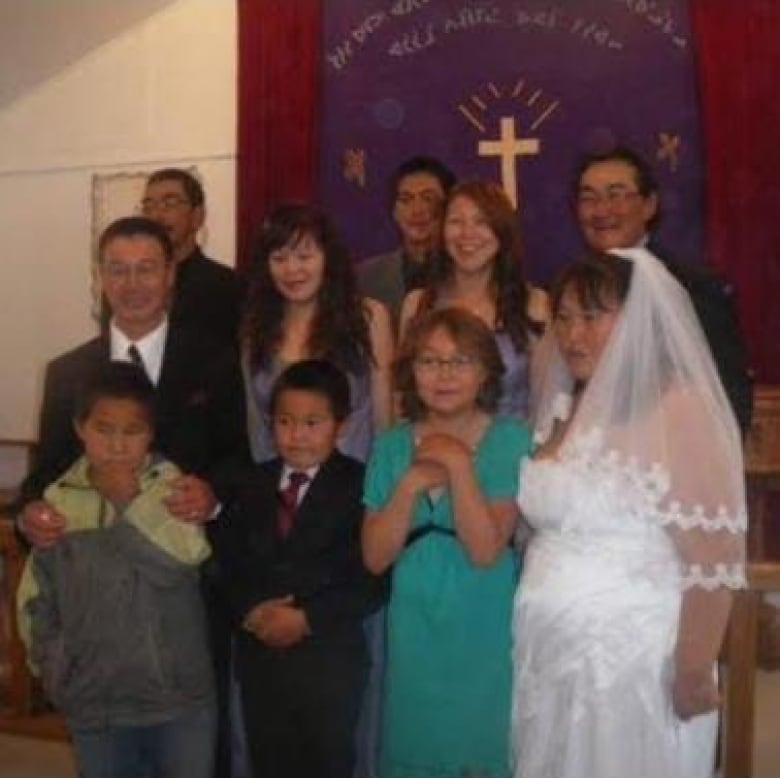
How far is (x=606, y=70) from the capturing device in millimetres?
5133

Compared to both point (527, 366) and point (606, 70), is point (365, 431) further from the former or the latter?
point (606, 70)

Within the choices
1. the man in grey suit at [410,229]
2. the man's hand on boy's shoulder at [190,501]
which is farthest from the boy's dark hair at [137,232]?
the man in grey suit at [410,229]

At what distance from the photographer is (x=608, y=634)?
2.10m

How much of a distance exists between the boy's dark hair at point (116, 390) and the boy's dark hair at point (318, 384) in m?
0.25

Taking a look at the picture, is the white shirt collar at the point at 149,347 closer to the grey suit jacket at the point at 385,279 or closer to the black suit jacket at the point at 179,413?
the black suit jacket at the point at 179,413

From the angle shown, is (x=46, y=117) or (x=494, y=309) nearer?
(x=494, y=309)

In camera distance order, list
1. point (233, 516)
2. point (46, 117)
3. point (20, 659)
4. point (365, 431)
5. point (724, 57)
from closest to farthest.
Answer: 1. point (233, 516)
2. point (365, 431)
3. point (20, 659)
4. point (724, 57)
5. point (46, 117)

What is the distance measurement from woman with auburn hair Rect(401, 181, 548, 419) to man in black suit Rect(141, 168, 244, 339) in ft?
1.71

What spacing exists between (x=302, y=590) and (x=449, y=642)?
306 millimetres

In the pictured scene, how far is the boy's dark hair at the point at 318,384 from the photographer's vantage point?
8.13ft

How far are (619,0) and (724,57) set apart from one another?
0.51 m

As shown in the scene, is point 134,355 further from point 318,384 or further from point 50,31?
point 50,31

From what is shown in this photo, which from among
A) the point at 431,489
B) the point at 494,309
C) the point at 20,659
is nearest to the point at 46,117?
the point at 20,659

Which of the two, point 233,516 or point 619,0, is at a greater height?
point 619,0
